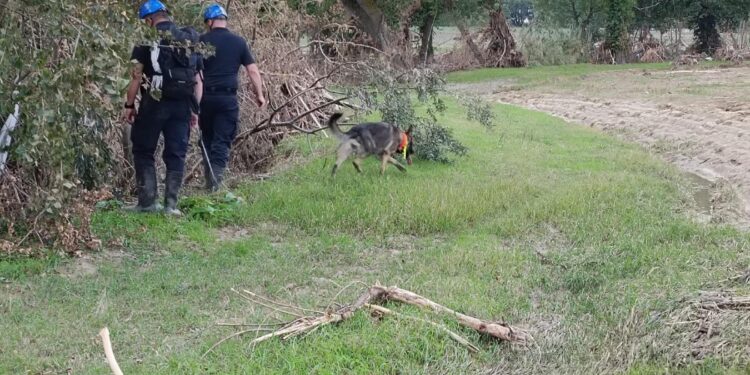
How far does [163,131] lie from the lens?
8.82 m

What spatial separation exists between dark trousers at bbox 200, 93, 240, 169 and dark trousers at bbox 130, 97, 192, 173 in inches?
42.8

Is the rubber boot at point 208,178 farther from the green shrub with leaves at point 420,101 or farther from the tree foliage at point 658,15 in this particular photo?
the tree foliage at point 658,15

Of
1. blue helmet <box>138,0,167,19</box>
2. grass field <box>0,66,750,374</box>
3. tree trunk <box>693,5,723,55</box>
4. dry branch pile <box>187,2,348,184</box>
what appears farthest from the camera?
tree trunk <box>693,5,723,55</box>

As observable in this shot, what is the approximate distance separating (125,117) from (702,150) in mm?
9352

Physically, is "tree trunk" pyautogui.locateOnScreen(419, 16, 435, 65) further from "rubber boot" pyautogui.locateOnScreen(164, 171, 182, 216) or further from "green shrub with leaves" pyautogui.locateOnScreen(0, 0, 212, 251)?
"green shrub with leaves" pyautogui.locateOnScreen(0, 0, 212, 251)

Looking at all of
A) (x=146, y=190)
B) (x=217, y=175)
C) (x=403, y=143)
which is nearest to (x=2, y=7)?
(x=146, y=190)

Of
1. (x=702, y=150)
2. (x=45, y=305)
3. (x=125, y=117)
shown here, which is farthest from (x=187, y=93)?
(x=702, y=150)

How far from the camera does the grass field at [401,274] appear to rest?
538cm

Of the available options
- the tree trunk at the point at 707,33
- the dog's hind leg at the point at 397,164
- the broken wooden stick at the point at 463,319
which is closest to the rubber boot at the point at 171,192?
the dog's hind leg at the point at 397,164

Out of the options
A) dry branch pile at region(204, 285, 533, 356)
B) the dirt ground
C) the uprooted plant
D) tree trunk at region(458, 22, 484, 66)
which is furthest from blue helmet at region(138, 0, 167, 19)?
tree trunk at region(458, 22, 484, 66)

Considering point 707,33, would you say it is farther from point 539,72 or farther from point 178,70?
point 178,70

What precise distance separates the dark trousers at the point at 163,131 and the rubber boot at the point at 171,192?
7 cm

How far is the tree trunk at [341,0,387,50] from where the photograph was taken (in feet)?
Answer: 90.3

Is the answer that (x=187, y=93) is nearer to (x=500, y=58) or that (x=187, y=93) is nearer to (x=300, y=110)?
(x=300, y=110)
